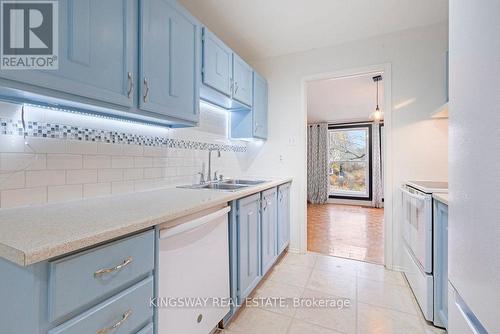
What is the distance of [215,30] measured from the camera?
7.71 ft

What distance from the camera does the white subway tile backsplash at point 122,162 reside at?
143 centimetres

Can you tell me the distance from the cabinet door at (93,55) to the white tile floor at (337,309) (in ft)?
5.24

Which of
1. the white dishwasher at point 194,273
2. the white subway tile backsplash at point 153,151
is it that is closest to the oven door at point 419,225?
the white dishwasher at point 194,273

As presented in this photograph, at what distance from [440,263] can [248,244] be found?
1.27 metres

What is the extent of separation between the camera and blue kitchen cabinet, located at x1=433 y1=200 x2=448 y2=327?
1467 mm

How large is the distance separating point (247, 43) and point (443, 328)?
2.96 m

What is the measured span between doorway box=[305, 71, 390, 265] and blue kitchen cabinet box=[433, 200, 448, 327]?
104 cm

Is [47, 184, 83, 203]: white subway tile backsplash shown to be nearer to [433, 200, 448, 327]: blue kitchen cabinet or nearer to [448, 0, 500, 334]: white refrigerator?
[448, 0, 500, 334]: white refrigerator

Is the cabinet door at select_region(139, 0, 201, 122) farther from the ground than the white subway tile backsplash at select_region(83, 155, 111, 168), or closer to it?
farther from the ground

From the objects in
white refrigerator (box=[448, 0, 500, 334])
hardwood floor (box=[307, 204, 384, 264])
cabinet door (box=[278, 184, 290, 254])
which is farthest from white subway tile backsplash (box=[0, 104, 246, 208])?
hardwood floor (box=[307, 204, 384, 264])

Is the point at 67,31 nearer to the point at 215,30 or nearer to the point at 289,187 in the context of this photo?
the point at 215,30

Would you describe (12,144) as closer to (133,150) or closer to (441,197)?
(133,150)

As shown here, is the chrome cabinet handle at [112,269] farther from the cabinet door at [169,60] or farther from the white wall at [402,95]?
the white wall at [402,95]

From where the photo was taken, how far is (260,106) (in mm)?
2723
